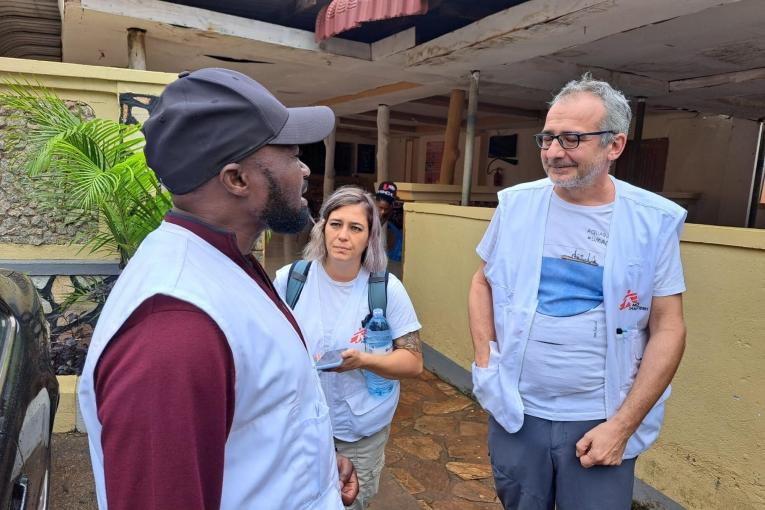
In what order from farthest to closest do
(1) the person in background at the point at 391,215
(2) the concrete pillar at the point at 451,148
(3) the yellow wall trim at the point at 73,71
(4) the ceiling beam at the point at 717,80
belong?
(2) the concrete pillar at the point at 451,148
(1) the person in background at the point at 391,215
(4) the ceiling beam at the point at 717,80
(3) the yellow wall trim at the point at 73,71

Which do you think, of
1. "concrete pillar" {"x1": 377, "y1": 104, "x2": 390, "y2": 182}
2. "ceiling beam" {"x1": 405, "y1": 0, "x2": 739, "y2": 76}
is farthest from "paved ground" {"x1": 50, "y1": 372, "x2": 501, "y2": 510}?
"concrete pillar" {"x1": 377, "y1": 104, "x2": 390, "y2": 182}

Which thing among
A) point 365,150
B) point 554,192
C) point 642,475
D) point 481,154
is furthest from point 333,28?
point 365,150

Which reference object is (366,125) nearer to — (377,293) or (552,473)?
(377,293)

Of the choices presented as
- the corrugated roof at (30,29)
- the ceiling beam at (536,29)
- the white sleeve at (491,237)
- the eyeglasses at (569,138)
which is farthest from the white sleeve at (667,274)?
the corrugated roof at (30,29)

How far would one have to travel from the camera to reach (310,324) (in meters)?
2.00

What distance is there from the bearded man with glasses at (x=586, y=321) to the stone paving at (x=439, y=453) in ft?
4.42

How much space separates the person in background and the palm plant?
253 centimetres

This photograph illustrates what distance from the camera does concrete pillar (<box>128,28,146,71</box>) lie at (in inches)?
172

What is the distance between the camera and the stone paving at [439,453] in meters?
3.09

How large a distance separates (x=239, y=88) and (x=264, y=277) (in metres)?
0.42

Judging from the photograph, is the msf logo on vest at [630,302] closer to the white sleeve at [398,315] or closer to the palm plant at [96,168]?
the white sleeve at [398,315]

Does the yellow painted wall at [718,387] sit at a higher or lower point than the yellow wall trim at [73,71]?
lower

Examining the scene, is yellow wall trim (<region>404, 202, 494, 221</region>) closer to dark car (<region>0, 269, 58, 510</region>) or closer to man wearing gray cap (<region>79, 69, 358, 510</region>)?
dark car (<region>0, 269, 58, 510</region>)

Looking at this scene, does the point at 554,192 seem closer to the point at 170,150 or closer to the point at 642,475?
the point at 170,150
